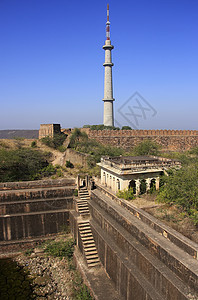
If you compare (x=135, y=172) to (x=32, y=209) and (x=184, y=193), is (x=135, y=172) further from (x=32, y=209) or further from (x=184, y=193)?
(x=32, y=209)

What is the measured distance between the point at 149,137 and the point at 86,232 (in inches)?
581

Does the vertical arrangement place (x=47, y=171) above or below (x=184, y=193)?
below

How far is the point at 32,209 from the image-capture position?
11008 millimetres

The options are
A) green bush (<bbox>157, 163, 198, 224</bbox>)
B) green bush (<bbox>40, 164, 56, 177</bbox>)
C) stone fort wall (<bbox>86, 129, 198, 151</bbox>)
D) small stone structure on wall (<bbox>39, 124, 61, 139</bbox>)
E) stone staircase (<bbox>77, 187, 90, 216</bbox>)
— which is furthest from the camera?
small stone structure on wall (<bbox>39, 124, 61, 139</bbox>)

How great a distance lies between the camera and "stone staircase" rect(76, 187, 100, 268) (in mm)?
8508

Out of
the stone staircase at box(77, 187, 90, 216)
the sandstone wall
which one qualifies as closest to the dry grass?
the stone staircase at box(77, 187, 90, 216)

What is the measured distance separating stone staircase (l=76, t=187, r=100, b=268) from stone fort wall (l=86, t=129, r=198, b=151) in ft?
34.5

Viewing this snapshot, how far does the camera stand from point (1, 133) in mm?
61562

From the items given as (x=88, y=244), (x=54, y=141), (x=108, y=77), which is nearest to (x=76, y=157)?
(x=54, y=141)

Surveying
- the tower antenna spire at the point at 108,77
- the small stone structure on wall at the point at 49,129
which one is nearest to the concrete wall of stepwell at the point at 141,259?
the small stone structure on wall at the point at 49,129

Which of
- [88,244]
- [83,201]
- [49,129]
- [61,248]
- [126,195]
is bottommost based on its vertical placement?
[61,248]

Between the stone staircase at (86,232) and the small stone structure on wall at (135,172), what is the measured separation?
60.2 inches

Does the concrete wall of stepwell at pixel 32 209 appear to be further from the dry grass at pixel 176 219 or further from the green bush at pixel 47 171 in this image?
the dry grass at pixel 176 219

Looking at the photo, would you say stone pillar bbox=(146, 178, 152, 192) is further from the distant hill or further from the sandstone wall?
the distant hill
